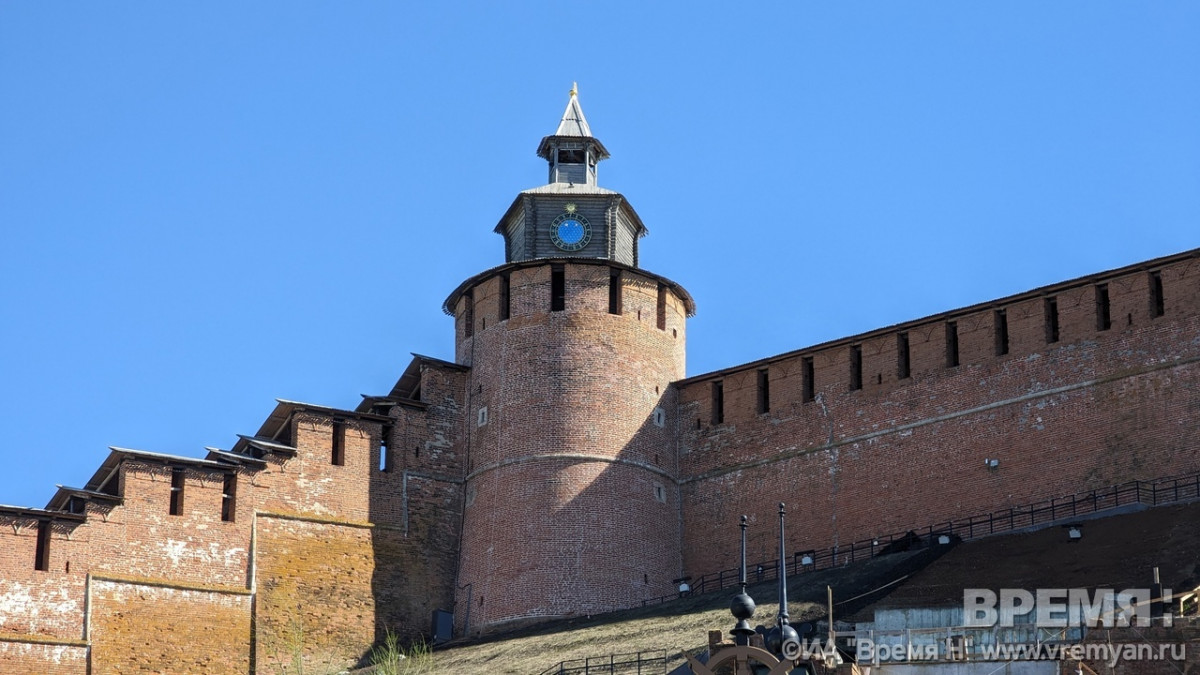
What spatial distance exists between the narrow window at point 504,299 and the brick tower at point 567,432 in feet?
0.13

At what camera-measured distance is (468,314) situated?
2598 inches

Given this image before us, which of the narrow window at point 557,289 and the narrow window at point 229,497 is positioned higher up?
the narrow window at point 557,289

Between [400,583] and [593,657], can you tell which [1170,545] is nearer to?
[593,657]

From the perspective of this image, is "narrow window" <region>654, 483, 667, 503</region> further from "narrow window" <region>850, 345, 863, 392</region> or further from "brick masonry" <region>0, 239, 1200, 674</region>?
"narrow window" <region>850, 345, 863, 392</region>

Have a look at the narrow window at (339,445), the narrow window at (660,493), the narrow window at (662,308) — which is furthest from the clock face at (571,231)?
the narrow window at (339,445)

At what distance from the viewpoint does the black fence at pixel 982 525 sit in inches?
2105

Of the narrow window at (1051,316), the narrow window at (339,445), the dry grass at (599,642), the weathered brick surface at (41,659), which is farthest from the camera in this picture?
the narrow window at (339,445)

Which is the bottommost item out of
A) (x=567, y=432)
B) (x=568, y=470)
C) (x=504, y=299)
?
(x=568, y=470)

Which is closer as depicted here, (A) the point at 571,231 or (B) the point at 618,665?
(B) the point at 618,665

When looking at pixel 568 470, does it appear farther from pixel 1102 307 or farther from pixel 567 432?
pixel 1102 307

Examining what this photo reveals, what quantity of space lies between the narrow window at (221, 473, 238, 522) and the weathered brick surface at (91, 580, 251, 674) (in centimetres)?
223

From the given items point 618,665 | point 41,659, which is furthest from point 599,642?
point 41,659

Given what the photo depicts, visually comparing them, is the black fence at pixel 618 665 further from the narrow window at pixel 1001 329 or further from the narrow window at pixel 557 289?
the narrow window at pixel 557 289

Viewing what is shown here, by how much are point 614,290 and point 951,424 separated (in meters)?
10.8
